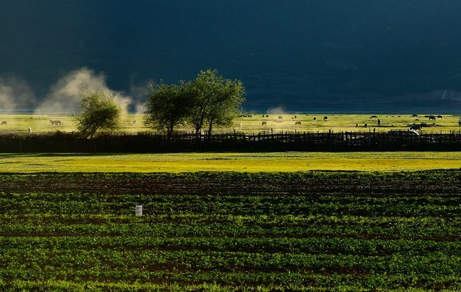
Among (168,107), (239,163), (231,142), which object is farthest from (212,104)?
(239,163)

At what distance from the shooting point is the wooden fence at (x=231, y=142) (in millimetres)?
80188

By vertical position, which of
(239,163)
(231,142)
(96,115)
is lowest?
(239,163)

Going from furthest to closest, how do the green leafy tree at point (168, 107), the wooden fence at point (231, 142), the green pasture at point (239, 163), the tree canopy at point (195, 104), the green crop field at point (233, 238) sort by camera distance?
the tree canopy at point (195, 104) < the green leafy tree at point (168, 107) < the wooden fence at point (231, 142) < the green pasture at point (239, 163) < the green crop field at point (233, 238)

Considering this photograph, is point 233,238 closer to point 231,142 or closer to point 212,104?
point 231,142

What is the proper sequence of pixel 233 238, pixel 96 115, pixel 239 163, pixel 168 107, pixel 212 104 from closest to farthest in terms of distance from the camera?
pixel 233 238
pixel 239 163
pixel 168 107
pixel 96 115
pixel 212 104

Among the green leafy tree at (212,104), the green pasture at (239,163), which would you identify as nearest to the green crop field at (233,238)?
the green pasture at (239,163)

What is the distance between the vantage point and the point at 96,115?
89.1 metres

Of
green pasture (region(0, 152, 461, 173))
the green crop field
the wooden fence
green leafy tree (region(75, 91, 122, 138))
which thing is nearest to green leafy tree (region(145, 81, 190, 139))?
green leafy tree (region(75, 91, 122, 138))

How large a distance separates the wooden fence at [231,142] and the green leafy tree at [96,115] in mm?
4575

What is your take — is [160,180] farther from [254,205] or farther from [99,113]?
[99,113]

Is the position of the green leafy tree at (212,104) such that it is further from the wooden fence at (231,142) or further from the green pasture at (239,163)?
the green pasture at (239,163)

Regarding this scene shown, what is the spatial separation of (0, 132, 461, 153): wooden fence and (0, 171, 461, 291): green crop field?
42352mm

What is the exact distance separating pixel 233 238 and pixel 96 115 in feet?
225

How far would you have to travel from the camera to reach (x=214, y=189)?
37.1 metres
